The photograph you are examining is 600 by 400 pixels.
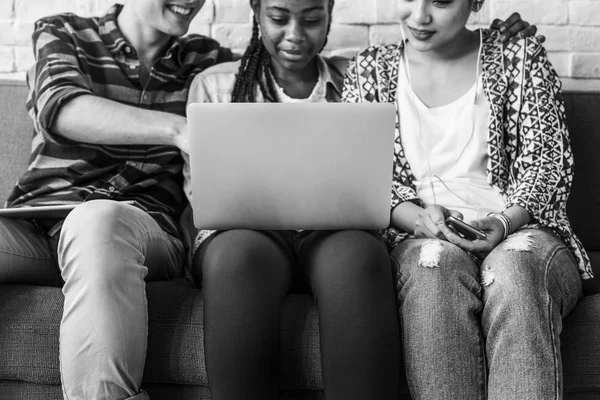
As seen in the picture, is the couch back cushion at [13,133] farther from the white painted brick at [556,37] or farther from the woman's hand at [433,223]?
the white painted brick at [556,37]

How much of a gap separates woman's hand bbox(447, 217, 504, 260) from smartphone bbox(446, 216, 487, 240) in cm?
1

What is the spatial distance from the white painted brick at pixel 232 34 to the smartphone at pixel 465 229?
868mm

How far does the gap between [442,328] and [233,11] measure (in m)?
1.09

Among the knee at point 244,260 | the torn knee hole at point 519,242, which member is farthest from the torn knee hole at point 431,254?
the knee at point 244,260

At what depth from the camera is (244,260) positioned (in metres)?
1.10

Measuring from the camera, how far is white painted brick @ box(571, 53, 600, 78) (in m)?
1.85

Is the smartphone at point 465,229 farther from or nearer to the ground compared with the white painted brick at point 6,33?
nearer to the ground

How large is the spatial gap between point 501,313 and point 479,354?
7cm

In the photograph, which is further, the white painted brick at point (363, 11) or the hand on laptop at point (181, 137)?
the white painted brick at point (363, 11)

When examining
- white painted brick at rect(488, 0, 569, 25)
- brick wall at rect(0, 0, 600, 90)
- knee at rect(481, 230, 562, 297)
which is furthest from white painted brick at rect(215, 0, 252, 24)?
knee at rect(481, 230, 562, 297)

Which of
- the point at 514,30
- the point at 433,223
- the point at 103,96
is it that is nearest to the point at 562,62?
the point at 514,30

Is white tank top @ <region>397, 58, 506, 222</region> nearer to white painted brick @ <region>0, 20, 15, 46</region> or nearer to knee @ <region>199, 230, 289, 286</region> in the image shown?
knee @ <region>199, 230, 289, 286</region>

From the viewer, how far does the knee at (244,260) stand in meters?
1.09

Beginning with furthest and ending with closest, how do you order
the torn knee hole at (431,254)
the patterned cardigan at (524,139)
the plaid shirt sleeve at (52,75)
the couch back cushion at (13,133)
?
1. the couch back cushion at (13,133)
2. the plaid shirt sleeve at (52,75)
3. the patterned cardigan at (524,139)
4. the torn knee hole at (431,254)
